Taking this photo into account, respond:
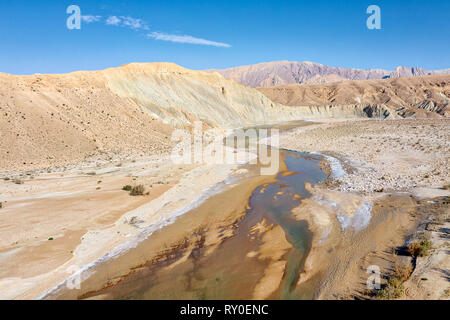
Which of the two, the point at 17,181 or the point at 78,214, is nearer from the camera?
the point at 78,214

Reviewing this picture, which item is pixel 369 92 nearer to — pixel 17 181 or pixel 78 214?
pixel 17 181

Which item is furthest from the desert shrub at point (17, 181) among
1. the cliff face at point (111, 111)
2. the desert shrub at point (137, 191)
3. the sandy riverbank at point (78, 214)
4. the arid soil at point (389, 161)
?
the arid soil at point (389, 161)

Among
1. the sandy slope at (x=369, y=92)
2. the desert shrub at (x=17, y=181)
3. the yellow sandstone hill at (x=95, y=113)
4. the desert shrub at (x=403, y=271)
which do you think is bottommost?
the desert shrub at (x=403, y=271)

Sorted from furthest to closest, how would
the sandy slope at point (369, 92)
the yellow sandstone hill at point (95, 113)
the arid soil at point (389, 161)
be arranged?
the sandy slope at point (369, 92), the yellow sandstone hill at point (95, 113), the arid soil at point (389, 161)

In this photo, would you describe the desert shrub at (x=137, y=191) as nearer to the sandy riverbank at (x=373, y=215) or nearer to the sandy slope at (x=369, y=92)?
the sandy riverbank at (x=373, y=215)

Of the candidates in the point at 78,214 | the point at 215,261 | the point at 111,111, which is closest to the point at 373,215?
the point at 215,261

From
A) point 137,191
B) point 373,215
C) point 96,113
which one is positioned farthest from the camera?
point 96,113

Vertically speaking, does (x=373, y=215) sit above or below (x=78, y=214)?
below
